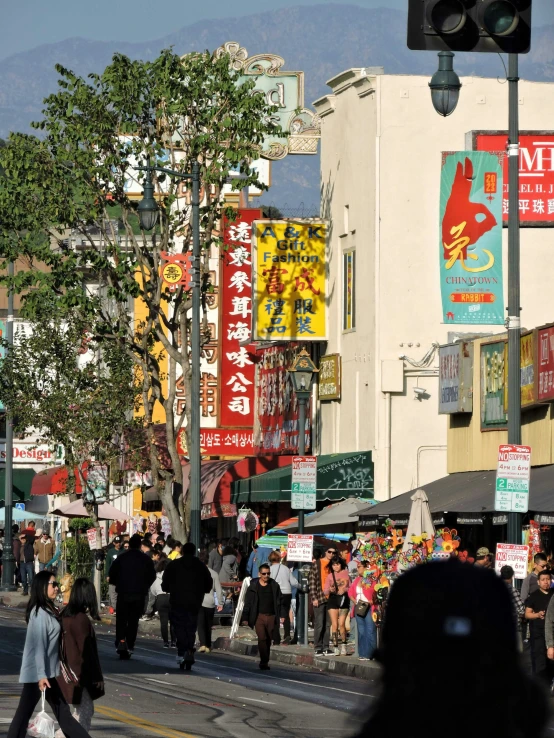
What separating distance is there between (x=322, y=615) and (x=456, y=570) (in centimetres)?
2362

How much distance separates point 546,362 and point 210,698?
10514 mm

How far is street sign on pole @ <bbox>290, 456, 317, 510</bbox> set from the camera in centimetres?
2689

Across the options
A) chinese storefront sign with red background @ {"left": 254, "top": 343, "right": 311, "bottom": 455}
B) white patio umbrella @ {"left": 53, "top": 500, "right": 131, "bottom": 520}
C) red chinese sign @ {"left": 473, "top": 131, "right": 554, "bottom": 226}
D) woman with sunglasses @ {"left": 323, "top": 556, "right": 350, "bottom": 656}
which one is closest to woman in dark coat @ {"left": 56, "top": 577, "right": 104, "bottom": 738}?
red chinese sign @ {"left": 473, "top": 131, "right": 554, "bottom": 226}

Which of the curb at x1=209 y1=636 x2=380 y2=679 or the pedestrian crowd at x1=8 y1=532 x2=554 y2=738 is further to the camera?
the curb at x1=209 y1=636 x2=380 y2=679

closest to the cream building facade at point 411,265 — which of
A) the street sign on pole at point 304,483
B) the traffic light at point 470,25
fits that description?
the street sign on pole at point 304,483

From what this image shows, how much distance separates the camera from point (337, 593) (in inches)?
1017

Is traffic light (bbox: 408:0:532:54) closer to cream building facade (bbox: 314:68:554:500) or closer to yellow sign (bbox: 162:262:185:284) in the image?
yellow sign (bbox: 162:262:185:284)

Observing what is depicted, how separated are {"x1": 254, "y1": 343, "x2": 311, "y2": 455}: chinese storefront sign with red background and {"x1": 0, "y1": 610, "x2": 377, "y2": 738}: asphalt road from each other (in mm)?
14406

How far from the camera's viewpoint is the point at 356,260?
36.3 m

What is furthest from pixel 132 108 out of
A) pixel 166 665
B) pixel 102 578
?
pixel 166 665

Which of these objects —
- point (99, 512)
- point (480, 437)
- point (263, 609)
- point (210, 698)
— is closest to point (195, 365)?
point (480, 437)

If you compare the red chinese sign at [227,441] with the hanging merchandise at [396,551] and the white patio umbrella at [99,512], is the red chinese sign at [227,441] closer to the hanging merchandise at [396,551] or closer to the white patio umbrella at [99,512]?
the white patio umbrella at [99,512]

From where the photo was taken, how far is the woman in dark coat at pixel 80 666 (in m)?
12.3

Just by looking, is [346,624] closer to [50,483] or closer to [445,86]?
[445,86]
